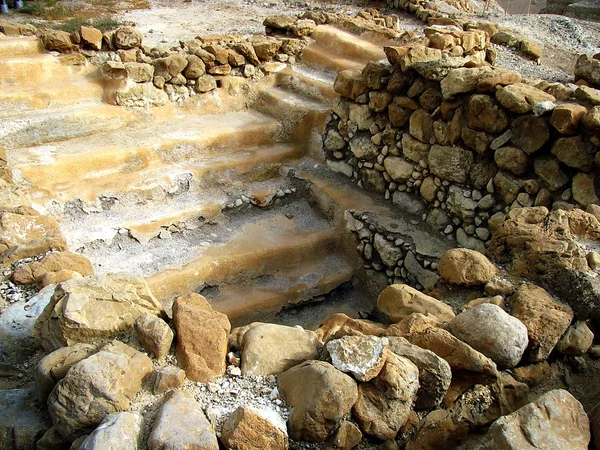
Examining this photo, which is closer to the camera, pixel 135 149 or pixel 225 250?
pixel 225 250

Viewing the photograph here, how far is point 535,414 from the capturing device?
2051 millimetres

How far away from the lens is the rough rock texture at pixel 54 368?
7.56ft

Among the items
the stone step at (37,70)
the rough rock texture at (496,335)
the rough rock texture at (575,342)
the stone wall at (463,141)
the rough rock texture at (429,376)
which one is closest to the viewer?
the rough rock texture at (429,376)

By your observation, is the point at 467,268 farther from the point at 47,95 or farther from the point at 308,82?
the point at 47,95

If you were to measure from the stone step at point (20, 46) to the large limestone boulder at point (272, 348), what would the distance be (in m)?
4.52

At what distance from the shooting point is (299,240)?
5.16 metres

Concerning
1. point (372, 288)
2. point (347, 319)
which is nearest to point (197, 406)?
point (347, 319)

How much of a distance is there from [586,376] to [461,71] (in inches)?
103

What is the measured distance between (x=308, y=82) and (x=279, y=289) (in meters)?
2.61

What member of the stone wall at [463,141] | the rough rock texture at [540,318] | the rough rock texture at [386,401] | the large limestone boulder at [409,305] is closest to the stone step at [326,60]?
the stone wall at [463,141]

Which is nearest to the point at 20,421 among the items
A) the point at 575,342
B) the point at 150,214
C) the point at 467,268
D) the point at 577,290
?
the point at 467,268

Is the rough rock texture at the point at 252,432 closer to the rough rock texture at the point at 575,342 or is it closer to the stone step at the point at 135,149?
the rough rock texture at the point at 575,342

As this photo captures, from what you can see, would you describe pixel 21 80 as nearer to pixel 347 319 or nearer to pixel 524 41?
pixel 347 319

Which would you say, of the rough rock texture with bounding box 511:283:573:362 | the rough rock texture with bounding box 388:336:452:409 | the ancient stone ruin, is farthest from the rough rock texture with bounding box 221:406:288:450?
the rough rock texture with bounding box 511:283:573:362
